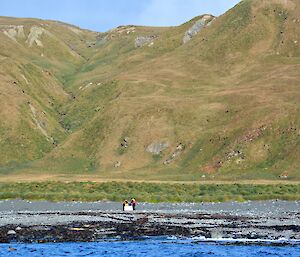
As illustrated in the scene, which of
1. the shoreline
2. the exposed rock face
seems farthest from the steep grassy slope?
the shoreline

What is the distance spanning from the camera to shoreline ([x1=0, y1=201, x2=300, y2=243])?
134 ft

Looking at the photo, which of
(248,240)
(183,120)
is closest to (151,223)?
(248,240)

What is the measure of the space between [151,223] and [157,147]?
93902mm

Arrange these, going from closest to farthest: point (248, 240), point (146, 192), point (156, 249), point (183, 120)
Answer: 1. point (156, 249)
2. point (248, 240)
3. point (146, 192)
4. point (183, 120)

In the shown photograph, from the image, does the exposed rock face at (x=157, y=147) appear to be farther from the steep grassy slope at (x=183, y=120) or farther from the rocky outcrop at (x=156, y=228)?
the rocky outcrop at (x=156, y=228)

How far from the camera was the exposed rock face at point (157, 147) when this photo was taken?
141 metres

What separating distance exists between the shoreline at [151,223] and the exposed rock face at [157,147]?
72.7 metres

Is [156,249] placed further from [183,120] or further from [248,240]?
[183,120]

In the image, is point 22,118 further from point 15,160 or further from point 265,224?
point 265,224

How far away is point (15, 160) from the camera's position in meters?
148

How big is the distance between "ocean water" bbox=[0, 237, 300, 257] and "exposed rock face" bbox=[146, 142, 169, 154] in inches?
4054

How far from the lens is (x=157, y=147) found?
14225 centimetres

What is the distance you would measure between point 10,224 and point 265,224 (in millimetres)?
18756

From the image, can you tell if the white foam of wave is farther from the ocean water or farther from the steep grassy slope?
the steep grassy slope
